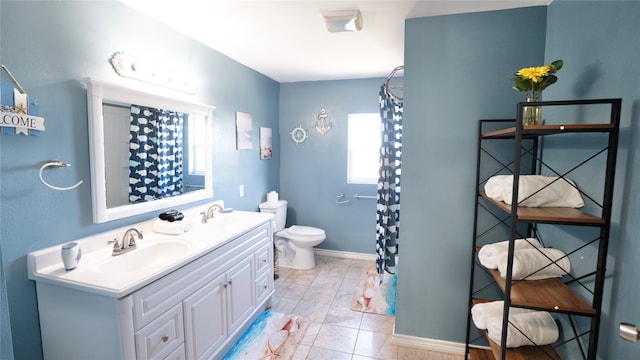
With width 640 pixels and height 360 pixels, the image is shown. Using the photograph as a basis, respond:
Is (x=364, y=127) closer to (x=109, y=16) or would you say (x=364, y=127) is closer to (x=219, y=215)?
(x=219, y=215)

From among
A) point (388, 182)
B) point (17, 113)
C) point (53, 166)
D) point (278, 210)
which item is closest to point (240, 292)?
point (53, 166)

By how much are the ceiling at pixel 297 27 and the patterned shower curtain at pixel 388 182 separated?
1.75 ft

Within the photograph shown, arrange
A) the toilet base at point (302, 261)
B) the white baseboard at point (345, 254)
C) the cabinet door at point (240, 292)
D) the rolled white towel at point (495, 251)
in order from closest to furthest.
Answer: the rolled white towel at point (495, 251) < the cabinet door at point (240, 292) < the toilet base at point (302, 261) < the white baseboard at point (345, 254)

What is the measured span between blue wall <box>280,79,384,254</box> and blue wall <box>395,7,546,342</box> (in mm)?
1652

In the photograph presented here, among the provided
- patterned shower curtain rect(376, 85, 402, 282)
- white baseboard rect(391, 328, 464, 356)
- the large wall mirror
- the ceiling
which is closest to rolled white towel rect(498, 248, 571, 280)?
white baseboard rect(391, 328, 464, 356)

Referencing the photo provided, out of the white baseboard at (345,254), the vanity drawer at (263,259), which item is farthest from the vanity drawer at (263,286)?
the white baseboard at (345,254)

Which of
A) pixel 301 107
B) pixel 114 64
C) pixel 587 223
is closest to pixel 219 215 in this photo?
pixel 114 64

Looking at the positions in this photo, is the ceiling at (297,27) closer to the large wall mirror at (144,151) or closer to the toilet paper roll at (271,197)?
the large wall mirror at (144,151)

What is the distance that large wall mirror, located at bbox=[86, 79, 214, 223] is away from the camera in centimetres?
Result: 172

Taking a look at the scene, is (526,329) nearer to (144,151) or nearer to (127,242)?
(127,242)

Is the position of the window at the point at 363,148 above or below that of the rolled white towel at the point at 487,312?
above

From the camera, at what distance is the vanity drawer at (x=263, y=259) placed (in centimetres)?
251

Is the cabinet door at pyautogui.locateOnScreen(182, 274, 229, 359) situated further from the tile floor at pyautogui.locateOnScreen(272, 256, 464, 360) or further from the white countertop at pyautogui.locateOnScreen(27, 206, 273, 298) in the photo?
the tile floor at pyautogui.locateOnScreen(272, 256, 464, 360)

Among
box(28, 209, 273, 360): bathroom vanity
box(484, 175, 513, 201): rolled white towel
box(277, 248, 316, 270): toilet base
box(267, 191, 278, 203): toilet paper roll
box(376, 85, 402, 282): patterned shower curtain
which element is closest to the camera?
box(28, 209, 273, 360): bathroom vanity
